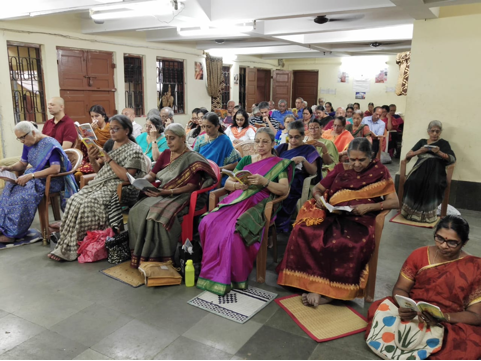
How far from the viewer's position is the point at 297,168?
380 cm

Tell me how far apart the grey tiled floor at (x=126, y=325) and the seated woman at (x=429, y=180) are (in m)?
1.64

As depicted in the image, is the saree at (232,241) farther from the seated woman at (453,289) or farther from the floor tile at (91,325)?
→ the seated woman at (453,289)

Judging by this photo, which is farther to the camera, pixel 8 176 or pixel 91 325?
pixel 8 176

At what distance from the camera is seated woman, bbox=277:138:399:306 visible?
2705mm

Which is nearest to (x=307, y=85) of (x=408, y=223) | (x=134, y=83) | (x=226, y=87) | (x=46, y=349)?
(x=226, y=87)

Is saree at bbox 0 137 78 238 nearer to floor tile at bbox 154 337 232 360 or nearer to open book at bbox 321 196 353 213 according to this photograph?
floor tile at bbox 154 337 232 360

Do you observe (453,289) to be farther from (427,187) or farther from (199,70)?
(199,70)

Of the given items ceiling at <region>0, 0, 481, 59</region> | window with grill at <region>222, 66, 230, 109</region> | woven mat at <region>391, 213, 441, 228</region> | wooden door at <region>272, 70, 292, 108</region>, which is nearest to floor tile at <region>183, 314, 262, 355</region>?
woven mat at <region>391, 213, 441, 228</region>

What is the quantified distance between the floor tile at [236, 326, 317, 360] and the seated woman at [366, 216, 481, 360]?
1.40 feet

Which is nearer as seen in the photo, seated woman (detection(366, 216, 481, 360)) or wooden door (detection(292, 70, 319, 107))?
seated woman (detection(366, 216, 481, 360))

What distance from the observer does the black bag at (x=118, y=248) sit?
3.36 m

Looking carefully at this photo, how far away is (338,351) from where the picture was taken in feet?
7.42

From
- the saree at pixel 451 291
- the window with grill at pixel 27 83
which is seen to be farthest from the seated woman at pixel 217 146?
the window with grill at pixel 27 83

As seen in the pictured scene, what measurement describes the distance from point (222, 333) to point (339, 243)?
0.99 meters
